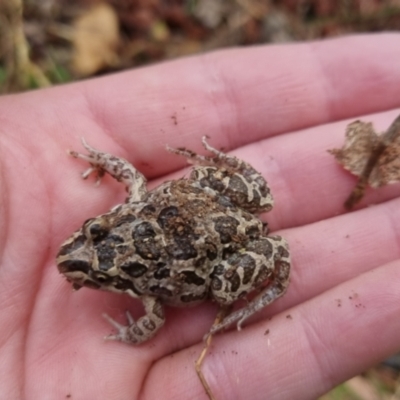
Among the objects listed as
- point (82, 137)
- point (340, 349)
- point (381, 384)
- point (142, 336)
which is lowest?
point (381, 384)

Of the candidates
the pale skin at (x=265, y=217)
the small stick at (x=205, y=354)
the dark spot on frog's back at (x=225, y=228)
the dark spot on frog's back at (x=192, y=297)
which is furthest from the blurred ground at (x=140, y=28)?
the small stick at (x=205, y=354)

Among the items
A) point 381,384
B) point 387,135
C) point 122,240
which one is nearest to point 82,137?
point 122,240

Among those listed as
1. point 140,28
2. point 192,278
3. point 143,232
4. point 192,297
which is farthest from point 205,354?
point 140,28

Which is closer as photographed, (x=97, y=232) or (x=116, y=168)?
(x=97, y=232)

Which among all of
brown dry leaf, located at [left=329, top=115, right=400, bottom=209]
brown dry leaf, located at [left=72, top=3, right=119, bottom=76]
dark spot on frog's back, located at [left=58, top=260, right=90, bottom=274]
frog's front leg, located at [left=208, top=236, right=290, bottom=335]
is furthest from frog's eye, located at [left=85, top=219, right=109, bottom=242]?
brown dry leaf, located at [left=72, top=3, right=119, bottom=76]

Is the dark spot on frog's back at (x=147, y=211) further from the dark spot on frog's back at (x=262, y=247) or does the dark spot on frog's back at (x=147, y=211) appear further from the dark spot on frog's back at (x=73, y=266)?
the dark spot on frog's back at (x=262, y=247)

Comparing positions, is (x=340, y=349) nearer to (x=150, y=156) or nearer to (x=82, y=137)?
(x=150, y=156)

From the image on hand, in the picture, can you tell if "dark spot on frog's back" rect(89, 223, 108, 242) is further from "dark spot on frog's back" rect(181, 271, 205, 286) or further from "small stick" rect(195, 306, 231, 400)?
"small stick" rect(195, 306, 231, 400)

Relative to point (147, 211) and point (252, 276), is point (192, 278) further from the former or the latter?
point (147, 211)

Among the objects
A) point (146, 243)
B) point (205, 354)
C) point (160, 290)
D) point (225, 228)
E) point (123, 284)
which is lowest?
point (205, 354)
